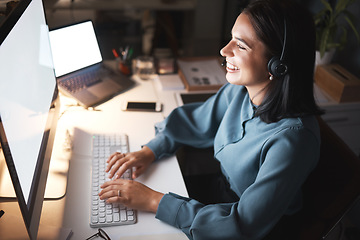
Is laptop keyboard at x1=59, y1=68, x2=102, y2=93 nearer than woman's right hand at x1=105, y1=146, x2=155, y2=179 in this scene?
No

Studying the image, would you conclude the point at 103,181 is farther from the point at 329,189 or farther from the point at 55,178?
the point at 329,189


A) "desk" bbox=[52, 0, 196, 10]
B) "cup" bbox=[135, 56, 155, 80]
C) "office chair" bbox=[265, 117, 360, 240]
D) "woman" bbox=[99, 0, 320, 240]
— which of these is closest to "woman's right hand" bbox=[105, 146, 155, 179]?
"woman" bbox=[99, 0, 320, 240]

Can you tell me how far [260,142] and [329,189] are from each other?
24cm

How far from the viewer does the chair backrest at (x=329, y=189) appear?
89cm

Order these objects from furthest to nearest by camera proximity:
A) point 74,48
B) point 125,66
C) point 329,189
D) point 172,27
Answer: point 172,27 → point 125,66 → point 74,48 → point 329,189

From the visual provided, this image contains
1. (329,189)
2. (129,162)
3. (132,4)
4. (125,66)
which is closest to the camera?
(329,189)

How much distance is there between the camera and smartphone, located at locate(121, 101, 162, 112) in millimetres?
1425

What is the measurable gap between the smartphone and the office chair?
699 mm

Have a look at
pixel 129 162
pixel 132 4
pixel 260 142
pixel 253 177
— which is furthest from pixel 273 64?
pixel 132 4

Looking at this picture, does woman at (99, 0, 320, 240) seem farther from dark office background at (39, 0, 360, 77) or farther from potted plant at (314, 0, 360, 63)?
dark office background at (39, 0, 360, 77)

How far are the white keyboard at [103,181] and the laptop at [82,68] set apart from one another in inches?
11.4

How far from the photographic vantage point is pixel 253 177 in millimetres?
1014

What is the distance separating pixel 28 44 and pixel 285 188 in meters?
0.80

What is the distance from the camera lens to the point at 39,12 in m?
1.03
